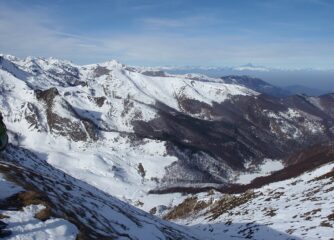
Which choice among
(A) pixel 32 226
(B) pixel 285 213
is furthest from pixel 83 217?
(B) pixel 285 213

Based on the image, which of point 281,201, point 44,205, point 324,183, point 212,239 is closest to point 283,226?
point 212,239

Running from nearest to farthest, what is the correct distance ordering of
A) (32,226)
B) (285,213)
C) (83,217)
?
1. (32,226)
2. (83,217)
3. (285,213)

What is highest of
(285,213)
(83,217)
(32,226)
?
(32,226)

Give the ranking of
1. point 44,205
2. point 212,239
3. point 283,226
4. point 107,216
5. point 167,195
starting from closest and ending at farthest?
point 44,205, point 107,216, point 283,226, point 212,239, point 167,195

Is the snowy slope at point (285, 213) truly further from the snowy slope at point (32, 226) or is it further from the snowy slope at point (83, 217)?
the snowy slope at point (32, 226)

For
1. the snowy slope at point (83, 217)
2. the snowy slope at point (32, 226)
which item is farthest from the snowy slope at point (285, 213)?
the snowy slope at point (32, 226)

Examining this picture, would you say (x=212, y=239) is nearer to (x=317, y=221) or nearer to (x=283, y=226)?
(x=283, y=226)

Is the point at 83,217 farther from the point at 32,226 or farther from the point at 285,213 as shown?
the point at 285,213

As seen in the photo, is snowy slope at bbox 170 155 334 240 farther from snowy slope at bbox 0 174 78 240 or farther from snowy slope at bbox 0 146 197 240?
snowy slope at bbox 0 174 78 240

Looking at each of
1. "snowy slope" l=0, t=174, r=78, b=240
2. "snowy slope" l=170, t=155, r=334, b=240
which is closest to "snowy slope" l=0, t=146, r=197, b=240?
"snowy slope" l=0, t=174, r=78, b=240

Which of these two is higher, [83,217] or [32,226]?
[32,226]

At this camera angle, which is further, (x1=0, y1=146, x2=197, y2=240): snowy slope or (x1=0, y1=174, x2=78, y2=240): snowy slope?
(x1=0, y1=146, x2=197, y2=240): snowy slope
